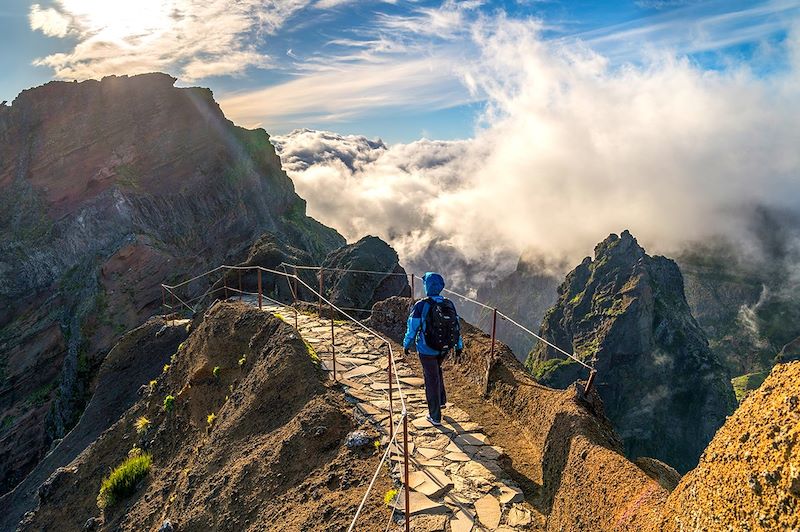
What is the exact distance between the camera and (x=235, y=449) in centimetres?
991

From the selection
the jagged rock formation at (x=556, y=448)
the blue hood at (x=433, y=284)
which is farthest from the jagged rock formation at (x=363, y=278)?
the blue hood at (x=433, y=284)

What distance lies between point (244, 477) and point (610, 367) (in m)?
110

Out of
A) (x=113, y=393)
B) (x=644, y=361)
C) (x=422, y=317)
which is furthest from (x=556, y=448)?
(x=644, y=361)

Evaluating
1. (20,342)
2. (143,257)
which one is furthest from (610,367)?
(20,342)

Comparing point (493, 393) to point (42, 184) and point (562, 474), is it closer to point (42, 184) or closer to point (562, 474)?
point (562, 474)

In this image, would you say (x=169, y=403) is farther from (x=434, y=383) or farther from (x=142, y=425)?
(x=434, y=383)

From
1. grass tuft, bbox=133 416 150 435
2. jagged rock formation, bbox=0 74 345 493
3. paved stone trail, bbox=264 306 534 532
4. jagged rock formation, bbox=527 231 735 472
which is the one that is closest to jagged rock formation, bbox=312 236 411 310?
jagged rock formation, bbox=0 74 345 493

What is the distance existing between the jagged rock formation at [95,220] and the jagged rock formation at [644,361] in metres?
69.7

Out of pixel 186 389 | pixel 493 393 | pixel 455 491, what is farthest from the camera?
pixel 186 389

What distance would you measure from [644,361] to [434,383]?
4283 inches

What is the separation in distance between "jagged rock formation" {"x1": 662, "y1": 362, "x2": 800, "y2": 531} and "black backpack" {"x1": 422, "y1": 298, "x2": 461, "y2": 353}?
4.73 metres

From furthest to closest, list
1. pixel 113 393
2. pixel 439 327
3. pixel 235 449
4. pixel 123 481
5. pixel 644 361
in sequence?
pixel 644 361 < pixel 113 393 < pixel 123 481 < pixel 235 449 < pixel 439 327

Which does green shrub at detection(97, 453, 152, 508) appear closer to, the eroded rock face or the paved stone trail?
the paved stone trail

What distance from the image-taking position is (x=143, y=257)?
49.3 metres
